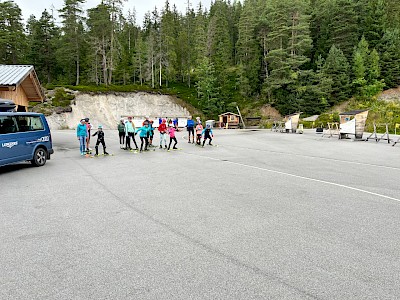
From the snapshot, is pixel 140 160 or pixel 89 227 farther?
pixel 140 160

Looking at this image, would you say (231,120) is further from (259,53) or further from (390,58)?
(390,58)

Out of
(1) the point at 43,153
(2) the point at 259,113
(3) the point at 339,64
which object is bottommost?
(1) the point at 43,153

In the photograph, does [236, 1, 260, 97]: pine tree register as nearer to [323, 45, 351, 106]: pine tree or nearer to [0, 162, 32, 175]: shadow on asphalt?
[323, 45, 351, 106]: pine tree

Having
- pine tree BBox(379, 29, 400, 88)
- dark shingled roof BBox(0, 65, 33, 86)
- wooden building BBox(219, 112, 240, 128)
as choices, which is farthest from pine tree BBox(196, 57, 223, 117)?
dark shingled roof BBox(0, 65, 33, 86)

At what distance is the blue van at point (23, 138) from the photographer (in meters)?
10.3

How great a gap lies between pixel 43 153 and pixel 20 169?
117cm

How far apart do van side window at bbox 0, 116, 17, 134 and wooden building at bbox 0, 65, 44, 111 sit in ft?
20.8

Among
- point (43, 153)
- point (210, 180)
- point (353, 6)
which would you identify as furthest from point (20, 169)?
point (353, 6)

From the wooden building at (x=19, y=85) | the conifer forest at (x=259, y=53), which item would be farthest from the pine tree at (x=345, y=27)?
the wooden building at (x=19, y=85)

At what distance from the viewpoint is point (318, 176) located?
9391 millimetres

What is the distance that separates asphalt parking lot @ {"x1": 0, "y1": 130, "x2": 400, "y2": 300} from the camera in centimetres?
325

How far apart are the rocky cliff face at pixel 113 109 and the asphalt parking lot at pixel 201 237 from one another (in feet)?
115

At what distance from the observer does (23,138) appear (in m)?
11.1

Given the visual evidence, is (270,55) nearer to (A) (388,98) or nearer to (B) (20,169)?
(A) (388,98)
